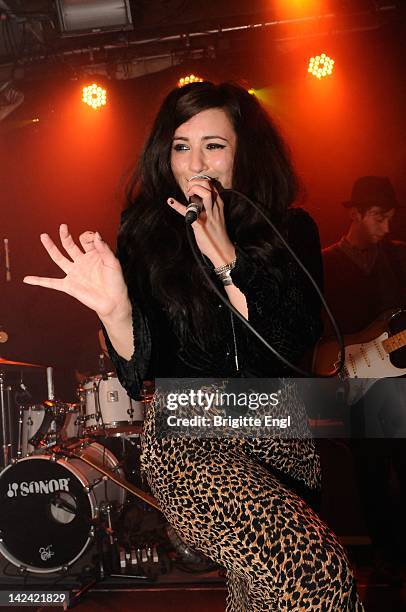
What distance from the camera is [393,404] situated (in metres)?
3.48

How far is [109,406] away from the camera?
12.4ft

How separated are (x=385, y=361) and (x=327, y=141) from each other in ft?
6.64

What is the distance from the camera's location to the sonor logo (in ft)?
11.5

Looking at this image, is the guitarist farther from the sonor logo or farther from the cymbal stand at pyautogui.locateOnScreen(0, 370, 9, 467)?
the cymbal stand at pyautogui.locateOnScreen(0, 370, 9, 467)

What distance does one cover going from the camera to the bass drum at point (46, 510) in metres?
3.44

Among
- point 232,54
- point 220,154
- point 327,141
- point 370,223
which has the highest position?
point 232,54

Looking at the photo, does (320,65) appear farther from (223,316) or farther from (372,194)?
(223,316)

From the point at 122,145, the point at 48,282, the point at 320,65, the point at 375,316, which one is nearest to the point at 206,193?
the point at 48,282

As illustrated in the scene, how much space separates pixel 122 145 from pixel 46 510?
107 inches

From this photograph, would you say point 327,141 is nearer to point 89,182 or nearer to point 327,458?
point 89,182

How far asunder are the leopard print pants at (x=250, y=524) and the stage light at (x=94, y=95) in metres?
3.71

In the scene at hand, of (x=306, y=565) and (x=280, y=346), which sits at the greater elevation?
(x=280, y=346)

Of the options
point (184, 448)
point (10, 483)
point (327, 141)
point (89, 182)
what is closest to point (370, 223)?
point (327, 141)

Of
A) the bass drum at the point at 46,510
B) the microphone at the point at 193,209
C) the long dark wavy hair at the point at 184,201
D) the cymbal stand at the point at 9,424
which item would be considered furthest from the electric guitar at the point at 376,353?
the microphone at the point at 193,209
